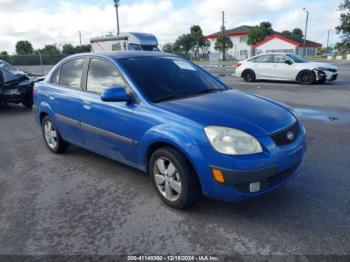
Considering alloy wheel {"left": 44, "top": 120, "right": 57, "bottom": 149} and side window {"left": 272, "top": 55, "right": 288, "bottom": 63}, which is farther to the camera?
side window {"left": 272, "top": 55, "right": 288, "bottom": 63}

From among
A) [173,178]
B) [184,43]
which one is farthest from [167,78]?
[184,43]

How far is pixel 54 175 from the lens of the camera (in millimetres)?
4391

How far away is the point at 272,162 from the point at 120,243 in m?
1.55

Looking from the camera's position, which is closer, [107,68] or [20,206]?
[20,206]

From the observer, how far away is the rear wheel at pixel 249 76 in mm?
15266

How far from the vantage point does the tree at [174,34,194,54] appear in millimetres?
67062

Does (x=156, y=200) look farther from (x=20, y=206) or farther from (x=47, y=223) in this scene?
(x=20, y=206)

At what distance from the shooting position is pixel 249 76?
608 inches

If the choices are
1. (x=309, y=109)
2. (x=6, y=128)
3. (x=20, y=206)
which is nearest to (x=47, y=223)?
(x=20, y=206)

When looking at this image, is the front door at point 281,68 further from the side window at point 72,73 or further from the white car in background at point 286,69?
the side window at point 72,73

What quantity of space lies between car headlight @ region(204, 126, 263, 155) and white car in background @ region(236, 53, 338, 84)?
11.7 metres

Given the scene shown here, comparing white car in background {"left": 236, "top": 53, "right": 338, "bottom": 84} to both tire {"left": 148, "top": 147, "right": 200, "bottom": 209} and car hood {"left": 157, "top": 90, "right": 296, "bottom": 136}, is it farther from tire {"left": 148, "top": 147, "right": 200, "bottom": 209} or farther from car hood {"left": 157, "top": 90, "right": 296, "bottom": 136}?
tire {"left": 148, "top": 147, "right": 200, "bottom": 209}

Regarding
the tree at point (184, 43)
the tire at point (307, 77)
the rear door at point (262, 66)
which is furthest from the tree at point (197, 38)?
the tire at point (307, 77)

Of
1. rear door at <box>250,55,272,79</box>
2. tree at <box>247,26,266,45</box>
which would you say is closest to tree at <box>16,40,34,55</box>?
tree at <box>247,26,266,45</box>
